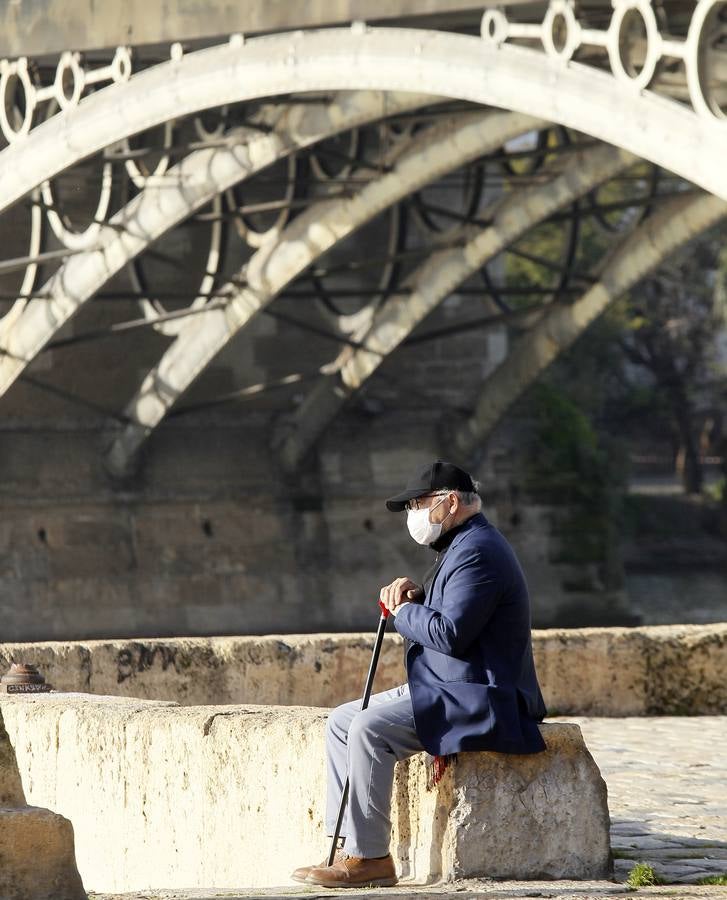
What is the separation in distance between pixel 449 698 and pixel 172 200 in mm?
13192

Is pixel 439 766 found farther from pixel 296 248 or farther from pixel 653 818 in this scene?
pixel 296 248

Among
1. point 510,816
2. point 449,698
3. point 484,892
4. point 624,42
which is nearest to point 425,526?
point 449,698

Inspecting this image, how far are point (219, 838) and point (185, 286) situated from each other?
17.3 meters

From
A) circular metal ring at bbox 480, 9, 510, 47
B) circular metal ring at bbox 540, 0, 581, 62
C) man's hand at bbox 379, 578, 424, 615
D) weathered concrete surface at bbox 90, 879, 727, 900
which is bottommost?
weathered concrete surface at bbox 90, 879, 727, 900

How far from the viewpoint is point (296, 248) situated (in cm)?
1936

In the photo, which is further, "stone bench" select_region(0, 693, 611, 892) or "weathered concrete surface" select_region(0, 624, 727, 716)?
"weathered concrete surface" select_region(0, 624, 727, 716)

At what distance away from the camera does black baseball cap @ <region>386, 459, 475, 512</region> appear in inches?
214

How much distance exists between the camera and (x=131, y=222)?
60.5 ft

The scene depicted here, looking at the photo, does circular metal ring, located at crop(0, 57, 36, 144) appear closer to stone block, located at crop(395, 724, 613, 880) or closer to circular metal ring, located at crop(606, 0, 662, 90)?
circular metal ring, located at crop(606, 0, 662, 90)

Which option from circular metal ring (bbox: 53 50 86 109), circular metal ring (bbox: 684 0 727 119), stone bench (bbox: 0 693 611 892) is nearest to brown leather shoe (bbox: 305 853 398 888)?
stone bench (bbox: 0 693 611 892)

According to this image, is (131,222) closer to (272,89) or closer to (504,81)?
(272,89)

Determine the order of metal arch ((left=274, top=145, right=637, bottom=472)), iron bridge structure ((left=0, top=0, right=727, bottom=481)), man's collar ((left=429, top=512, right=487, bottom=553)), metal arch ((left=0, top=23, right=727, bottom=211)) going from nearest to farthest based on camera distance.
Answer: man's collar ((left=429, top=512, right=487, bottom=553)), metal arch ((left=0, top=23, right=727, bottom=211)), iron bridge structure ((left=0, top=0, right=727, bottom=481)), metal arch ((left=274, top=145, right=637, bottom=472))

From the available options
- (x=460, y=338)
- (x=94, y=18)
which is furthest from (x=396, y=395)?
(x=94, y=18)

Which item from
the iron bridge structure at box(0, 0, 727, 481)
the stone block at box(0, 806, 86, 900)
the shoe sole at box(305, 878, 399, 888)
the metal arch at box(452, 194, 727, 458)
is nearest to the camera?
the stone block at box(0, 806, 86, 900)
